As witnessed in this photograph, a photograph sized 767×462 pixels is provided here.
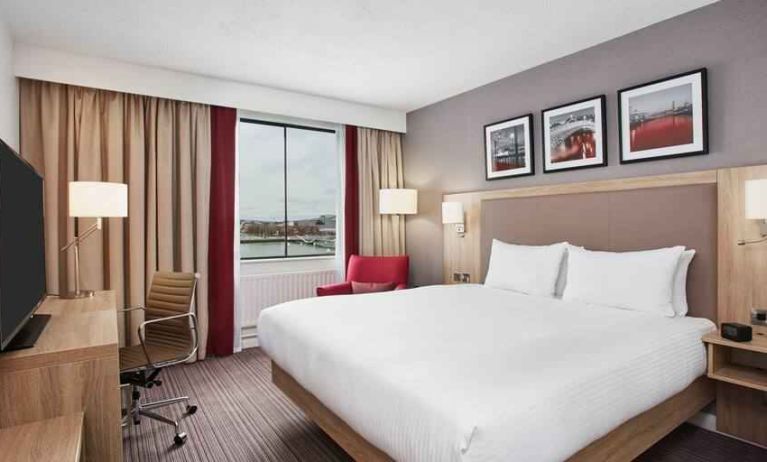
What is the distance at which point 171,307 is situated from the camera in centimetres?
296

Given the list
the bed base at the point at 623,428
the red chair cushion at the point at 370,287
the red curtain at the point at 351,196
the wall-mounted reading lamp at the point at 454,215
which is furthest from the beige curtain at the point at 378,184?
the bed base at the point at 623,428

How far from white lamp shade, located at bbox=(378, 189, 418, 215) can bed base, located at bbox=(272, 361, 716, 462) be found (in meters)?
2.51

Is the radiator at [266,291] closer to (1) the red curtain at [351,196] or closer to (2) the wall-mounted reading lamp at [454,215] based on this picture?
(1) the red curtain at [351,196]

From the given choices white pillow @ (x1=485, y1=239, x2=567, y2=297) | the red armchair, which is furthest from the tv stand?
white pillow @ (x1=485, y1=239, x2=567, y2=297)

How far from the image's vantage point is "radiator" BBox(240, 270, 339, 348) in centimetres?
441

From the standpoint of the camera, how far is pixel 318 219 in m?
5.19

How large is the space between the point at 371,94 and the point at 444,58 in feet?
3.87

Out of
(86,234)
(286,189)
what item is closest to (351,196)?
(286,189)

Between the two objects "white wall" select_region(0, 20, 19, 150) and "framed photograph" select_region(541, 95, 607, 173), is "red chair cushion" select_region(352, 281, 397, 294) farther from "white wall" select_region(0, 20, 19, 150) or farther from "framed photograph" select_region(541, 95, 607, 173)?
"white wall" select_region(0, 20, 19, 150)

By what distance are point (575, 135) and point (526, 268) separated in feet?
3.89

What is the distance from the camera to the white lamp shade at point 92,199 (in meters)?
2.84

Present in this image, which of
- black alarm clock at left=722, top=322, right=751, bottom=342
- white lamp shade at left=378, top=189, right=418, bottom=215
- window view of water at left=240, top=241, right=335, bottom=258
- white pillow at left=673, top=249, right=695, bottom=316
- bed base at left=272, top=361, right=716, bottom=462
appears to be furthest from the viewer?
white lamp shade at left=378, top=189, right=418, bottom=215

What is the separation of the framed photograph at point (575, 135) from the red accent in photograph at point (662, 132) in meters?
0.25

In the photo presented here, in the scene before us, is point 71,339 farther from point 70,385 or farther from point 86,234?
point 86,234
